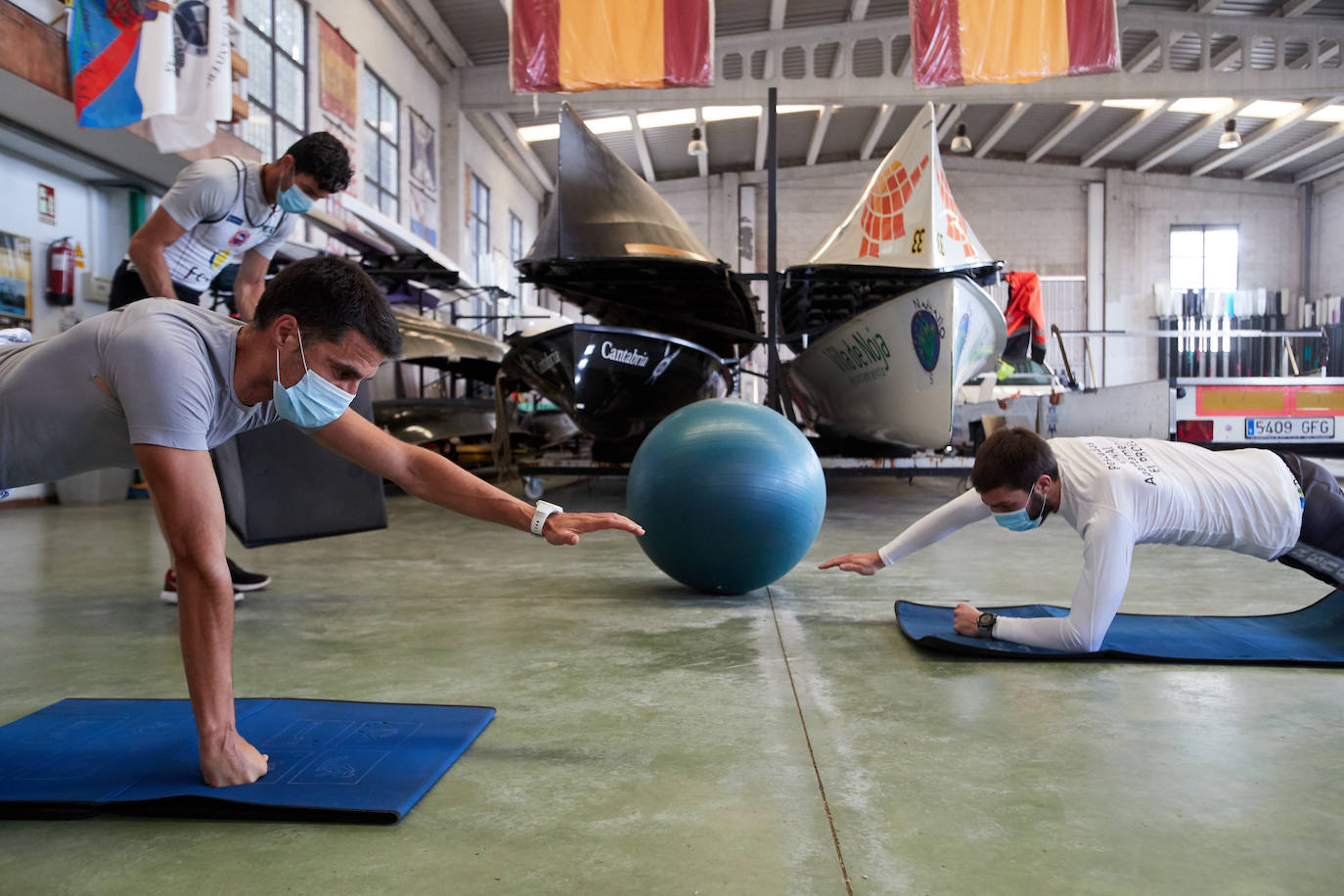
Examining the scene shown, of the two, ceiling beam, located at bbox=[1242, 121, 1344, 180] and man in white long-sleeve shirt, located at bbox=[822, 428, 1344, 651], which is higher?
ceiling beam, located at bbox=[1242, 121, 1344, 180]

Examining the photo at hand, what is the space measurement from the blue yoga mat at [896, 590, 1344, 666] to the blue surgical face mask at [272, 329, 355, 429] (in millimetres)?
1843

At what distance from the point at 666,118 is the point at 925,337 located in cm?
1248

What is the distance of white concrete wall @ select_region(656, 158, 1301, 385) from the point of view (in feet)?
65.2

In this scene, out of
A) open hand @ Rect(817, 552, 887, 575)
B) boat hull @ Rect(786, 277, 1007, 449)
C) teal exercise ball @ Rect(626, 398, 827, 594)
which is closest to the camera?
open hand @ Rect(817, 552, 887, 575)

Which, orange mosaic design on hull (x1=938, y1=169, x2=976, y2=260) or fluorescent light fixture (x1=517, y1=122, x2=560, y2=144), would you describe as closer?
orange mosaic design on hull (x1=938, y1=169, x2=976, y2=260)

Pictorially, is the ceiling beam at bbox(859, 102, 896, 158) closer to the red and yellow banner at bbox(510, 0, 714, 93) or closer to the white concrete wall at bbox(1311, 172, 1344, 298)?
the white concrete wall at bbox(1311, 172, 1344, 298)

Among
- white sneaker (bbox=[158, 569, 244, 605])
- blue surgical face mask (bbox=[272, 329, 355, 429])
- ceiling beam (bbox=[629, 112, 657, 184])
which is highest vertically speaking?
ceiling beam (bbox=[629, 112, 657, 184])

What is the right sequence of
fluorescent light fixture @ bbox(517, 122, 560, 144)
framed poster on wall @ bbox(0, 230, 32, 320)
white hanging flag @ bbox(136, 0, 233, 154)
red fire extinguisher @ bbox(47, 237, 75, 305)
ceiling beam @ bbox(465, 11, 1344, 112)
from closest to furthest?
1. white hanging flag @ bbox(136, 0, 233, 154)
2. framed poster on wall @ bbox(0, 230, 32, 320)
3. red fire extinguisher @ bbox(47, 237, 75, 305)
4. ceiling beam @ bbox(465, 11, 1344, 112)
5. fluorescent light fixture @ bbox(517, 122, 560, 144)

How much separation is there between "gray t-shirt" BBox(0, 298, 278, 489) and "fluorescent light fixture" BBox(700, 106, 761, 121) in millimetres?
15931

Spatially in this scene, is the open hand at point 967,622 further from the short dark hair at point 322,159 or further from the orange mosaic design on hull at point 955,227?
the orange mosaic design on hull at point 955,227

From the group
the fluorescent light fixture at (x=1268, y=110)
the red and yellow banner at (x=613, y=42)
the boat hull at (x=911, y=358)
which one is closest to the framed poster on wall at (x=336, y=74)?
the red and yellow banner at (x=613, y=42)

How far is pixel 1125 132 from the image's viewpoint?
1766cm

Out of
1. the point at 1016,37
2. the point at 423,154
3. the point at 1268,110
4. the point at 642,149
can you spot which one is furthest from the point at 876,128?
the point at 1016,37

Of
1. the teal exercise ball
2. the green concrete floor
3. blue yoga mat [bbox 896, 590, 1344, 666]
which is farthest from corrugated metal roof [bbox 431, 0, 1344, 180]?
blue yoga mat [bbox 896, 590, 1344, 666]
